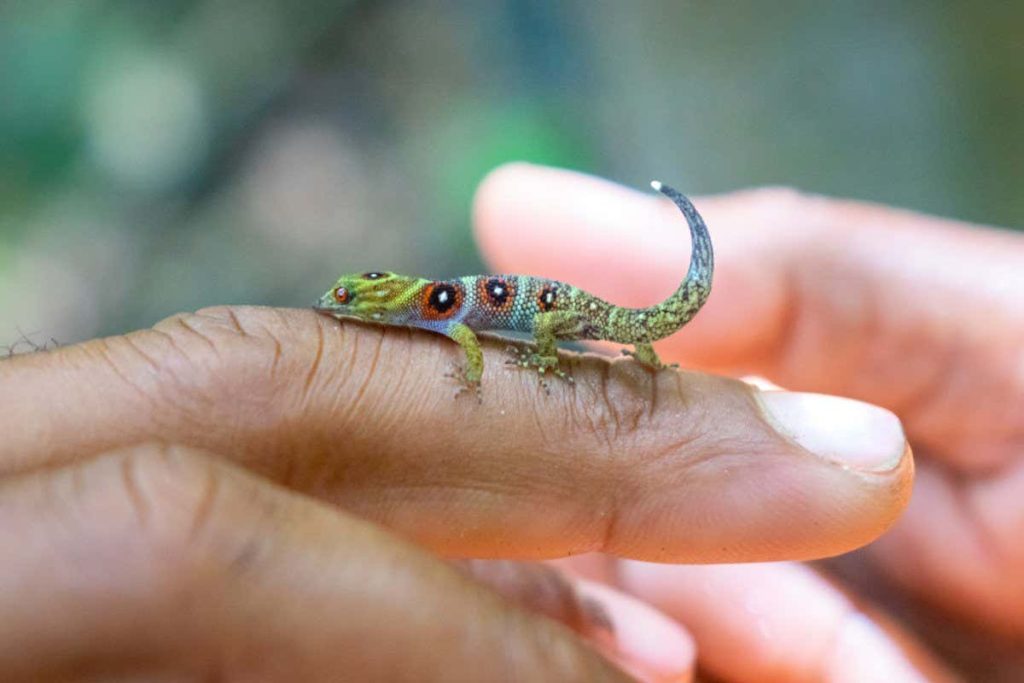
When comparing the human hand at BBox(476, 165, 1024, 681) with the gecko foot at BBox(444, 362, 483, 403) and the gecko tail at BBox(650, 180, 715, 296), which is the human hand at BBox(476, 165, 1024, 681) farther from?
the gecko foot at BBox(444, 362, 483, 403)

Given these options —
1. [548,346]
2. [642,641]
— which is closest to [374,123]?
[548,346]

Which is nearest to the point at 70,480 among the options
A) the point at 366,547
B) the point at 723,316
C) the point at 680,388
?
the point at 366,547

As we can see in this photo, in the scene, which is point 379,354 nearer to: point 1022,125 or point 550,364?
point 550,364

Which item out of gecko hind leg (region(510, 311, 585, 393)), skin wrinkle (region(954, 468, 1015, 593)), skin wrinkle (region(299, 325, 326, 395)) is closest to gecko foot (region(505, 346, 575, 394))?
gecko hind leg (region(510, 311, 585, 393))

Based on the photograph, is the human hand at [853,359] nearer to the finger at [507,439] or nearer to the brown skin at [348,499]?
the brown skin at [348,499]

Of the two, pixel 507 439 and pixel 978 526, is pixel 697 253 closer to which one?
pixel 507 439

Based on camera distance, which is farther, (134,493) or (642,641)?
(642,641)
